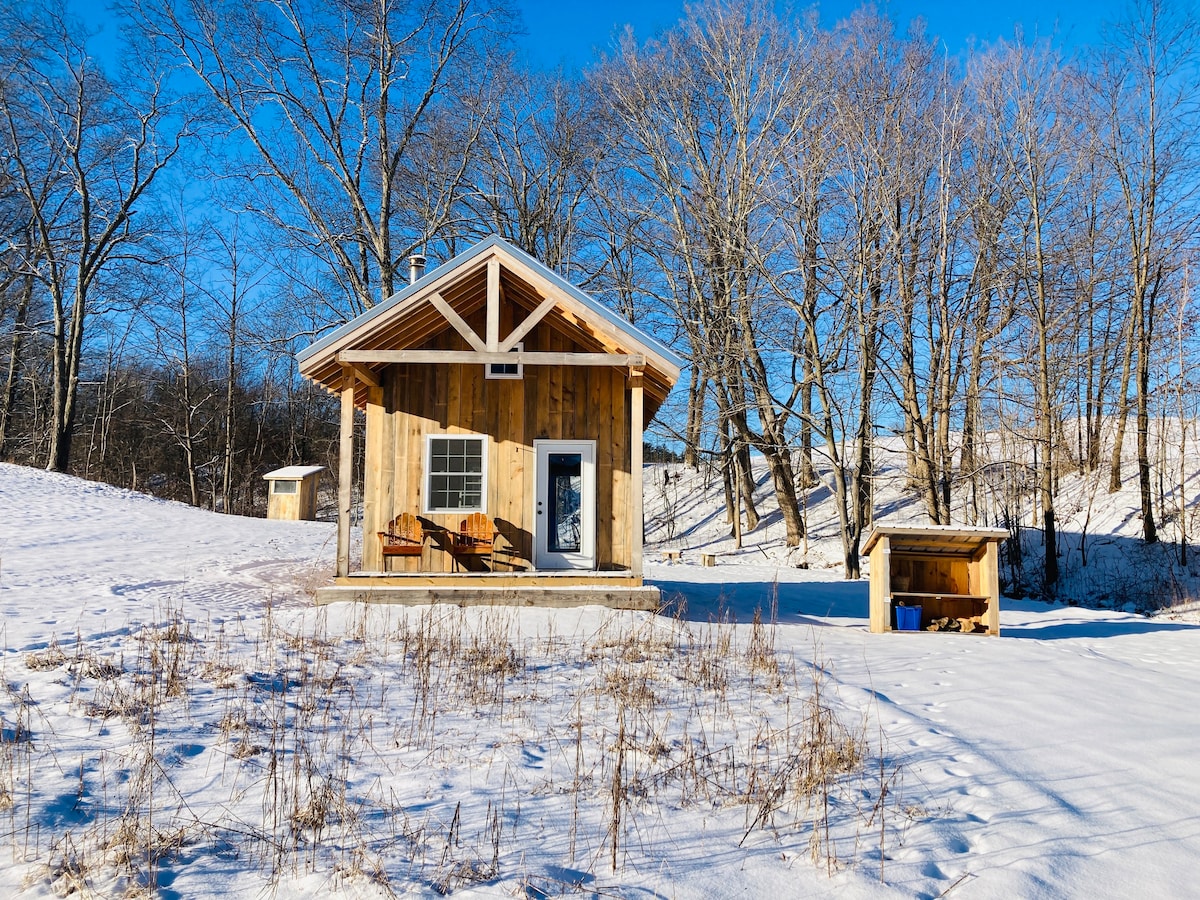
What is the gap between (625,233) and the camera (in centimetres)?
2650

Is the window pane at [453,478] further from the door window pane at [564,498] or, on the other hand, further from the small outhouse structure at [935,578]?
the small outhouse structure at [935,578]

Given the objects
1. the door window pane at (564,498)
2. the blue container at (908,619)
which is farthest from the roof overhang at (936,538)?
the door window pane at (564,498)

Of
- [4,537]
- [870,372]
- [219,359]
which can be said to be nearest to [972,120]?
[870,372]

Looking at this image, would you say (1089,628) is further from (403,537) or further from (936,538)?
(403,537)

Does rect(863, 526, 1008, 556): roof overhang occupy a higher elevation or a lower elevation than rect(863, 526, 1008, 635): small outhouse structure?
higher

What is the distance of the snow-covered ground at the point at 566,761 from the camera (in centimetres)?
346

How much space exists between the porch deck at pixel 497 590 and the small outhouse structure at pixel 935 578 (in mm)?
2977

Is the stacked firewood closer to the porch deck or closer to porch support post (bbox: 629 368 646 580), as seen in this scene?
the porch deck

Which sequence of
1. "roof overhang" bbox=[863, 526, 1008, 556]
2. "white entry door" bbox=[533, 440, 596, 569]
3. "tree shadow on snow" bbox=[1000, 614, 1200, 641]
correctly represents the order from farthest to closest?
"tree shadow on snow" bbox=[1000, 614, 1200, 641] → "white entry door" bbox=[533, 440, 596, 569] → "roof overhang" bbox=[863, 526, 1008, 556]

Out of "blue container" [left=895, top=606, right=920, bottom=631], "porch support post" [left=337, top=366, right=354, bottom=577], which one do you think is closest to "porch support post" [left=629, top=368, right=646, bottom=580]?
"blue container" [left=895, top=606, right=920, bottom=631]

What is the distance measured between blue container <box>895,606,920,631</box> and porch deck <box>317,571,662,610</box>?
3.20 m

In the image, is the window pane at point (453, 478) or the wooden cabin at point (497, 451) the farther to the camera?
the window pane at point (453, 478)

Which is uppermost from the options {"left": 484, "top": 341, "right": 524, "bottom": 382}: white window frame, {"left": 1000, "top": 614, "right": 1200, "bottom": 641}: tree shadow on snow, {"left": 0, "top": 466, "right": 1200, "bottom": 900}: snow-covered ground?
{"left": 484, "top": 341, "right": 524, "bottom": 382}: white window frame

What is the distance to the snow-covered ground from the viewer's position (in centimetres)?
346
